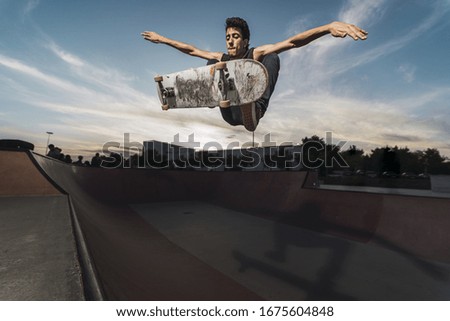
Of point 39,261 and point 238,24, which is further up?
point 238,24

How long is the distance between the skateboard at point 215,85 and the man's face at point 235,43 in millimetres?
206

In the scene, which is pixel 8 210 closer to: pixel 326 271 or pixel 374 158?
pixel 326 271

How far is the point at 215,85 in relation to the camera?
392cm

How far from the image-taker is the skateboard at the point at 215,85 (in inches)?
142

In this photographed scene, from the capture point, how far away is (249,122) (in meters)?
3.80

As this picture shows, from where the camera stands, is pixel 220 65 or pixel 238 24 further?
pixel 238 24

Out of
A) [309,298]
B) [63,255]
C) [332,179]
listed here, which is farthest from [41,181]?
[332,179]

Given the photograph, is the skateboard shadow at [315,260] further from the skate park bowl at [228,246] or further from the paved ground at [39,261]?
the paved ground at [39,261]

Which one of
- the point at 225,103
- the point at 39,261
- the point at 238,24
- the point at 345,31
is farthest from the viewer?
the point at 238,24

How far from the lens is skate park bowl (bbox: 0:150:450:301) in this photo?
168 cm

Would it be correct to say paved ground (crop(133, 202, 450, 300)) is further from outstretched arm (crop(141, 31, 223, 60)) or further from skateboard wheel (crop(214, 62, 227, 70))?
outstretched arm (crop(141, 31, 223, 60))

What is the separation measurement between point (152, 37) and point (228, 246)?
4726 millimetres

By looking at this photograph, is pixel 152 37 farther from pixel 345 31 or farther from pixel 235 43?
pixel 345 31

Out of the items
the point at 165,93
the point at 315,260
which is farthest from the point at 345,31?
the point at 315,260
